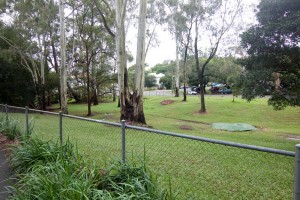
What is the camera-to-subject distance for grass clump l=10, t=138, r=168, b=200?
338 cm

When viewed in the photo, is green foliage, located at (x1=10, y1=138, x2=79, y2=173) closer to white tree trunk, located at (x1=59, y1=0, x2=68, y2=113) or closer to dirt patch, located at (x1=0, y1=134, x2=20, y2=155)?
dirt patch, located at (x1=0, y1=134, x2=20, y2=155)

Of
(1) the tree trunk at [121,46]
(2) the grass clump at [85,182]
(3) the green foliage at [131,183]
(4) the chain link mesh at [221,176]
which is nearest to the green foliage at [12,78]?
(1) the tree trunk at [121,46]

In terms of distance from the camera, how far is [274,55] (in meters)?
10.7

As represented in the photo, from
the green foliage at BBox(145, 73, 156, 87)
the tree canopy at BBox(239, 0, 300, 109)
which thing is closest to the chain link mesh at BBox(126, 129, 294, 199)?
the tree canopy at BBox(239, 0, 300, 109)

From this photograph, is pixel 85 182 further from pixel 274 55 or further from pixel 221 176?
pixel 274 55

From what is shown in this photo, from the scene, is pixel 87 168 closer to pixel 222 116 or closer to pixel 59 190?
pixel 59 190

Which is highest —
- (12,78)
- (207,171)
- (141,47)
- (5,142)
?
(141,47)

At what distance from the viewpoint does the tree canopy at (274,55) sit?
10.2 metres

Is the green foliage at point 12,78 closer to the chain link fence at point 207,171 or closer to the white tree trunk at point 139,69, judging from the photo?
the white tree trunk at point 139,69

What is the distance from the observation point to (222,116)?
78.2 ft

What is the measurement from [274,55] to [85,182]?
31.4 feet

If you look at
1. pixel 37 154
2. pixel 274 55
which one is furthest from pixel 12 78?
pixel 37 154

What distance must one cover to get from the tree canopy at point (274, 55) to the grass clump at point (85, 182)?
8.30 m

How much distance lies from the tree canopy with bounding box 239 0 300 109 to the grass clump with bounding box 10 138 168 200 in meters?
8.30
